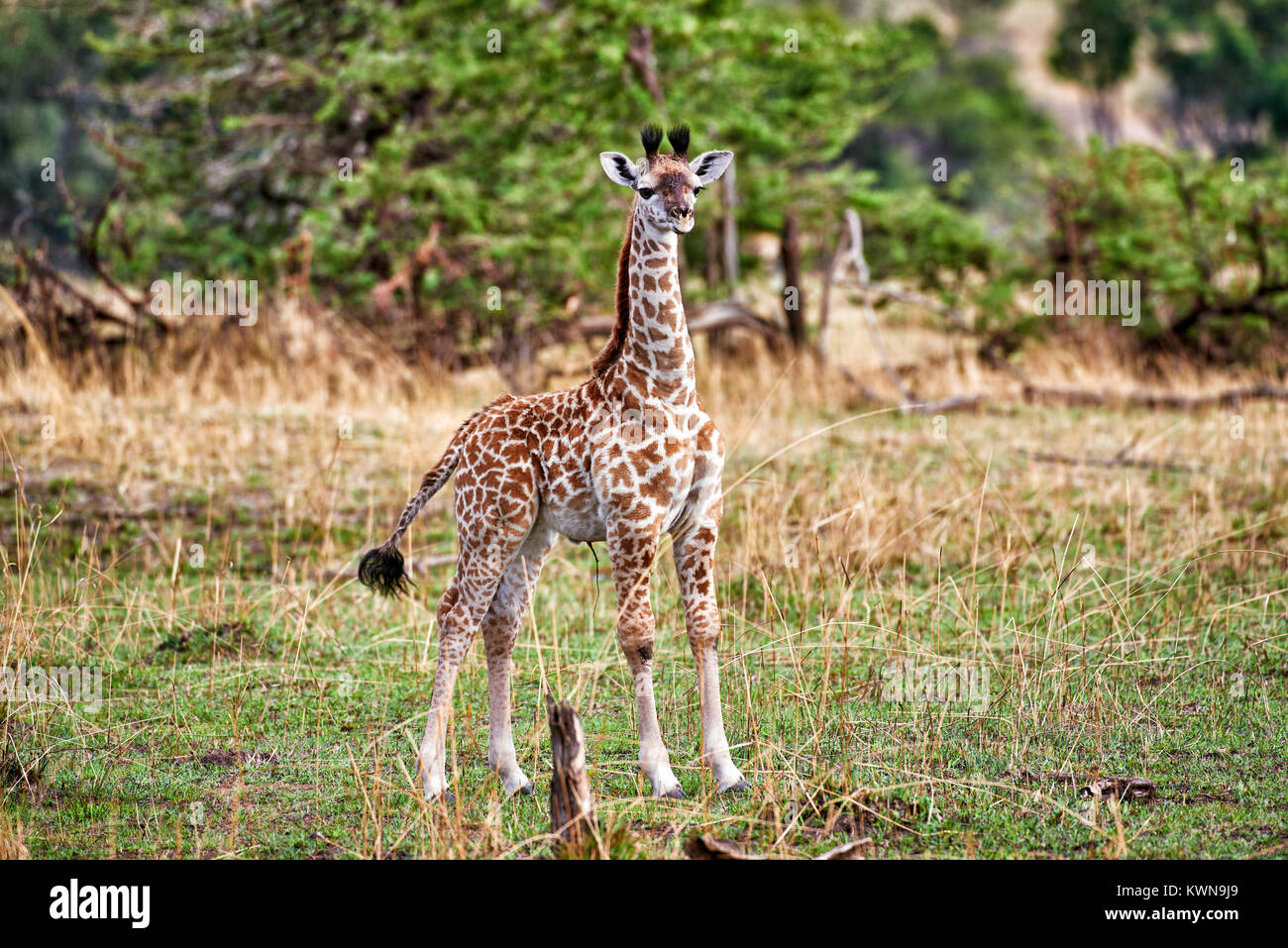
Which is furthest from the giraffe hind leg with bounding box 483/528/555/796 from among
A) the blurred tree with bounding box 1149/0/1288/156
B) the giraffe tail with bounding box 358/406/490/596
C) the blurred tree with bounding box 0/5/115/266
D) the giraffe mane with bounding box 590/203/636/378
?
the blurred tree with bounding box 1149/0/1288/156

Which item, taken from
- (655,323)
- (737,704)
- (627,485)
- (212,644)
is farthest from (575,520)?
(212,644)

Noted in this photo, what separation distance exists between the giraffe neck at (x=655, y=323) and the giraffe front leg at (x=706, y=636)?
23.0 inches

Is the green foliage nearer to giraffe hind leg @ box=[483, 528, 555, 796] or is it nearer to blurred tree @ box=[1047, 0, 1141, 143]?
giraffe hind leg @ box=[483, 528, 555, 796]

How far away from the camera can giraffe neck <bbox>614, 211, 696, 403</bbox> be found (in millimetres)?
5273

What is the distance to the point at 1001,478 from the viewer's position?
1092 centimetres

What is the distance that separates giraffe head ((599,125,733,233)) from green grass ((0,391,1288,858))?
68.9 inches

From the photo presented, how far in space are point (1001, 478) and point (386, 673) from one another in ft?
18.5

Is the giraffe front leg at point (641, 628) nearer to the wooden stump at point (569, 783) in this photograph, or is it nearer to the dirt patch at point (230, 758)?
the wooden stump at point (569, 783)

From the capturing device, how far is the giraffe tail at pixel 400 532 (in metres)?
5.73

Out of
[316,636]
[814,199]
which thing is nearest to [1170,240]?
[814,199]

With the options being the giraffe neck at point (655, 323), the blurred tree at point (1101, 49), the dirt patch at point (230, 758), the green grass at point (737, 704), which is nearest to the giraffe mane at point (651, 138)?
the giraffe neck at point (655, 323)

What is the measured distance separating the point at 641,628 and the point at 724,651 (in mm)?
1562

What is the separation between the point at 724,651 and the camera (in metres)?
6.83

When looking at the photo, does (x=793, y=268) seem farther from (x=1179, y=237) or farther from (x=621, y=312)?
(x=621, y=312)
